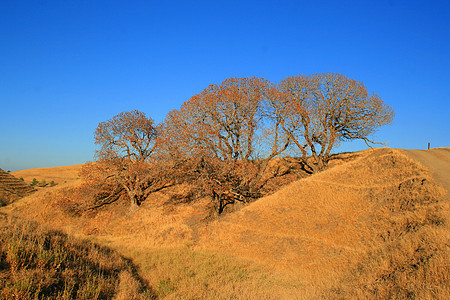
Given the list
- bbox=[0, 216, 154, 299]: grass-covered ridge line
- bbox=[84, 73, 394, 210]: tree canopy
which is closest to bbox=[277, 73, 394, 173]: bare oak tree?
bbox=[84, 73, 394, 210]: tree canopy

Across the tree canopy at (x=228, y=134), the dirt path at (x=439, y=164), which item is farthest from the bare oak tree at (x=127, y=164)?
the dirt path at (x=439, y=164)

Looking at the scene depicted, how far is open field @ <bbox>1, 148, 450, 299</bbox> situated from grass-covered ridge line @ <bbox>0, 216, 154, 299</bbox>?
65.2 inches

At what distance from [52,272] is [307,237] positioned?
1174 cm

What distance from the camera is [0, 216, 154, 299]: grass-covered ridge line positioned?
7.13 metres

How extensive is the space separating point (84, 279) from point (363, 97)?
2717 centimetres

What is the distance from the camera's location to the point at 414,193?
46.3ft

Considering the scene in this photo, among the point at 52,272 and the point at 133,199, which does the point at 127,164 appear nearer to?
the point at 133,199

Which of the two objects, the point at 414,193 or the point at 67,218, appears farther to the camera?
the point at 67,218

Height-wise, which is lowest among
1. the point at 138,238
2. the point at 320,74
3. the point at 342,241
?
the point at 138,238

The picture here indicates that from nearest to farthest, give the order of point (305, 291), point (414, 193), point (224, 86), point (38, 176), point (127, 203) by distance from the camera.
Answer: point (305, 291) < point (414, 193) < point (224, 86) < point (127, 203) < point (38, 176)

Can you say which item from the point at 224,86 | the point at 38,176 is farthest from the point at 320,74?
the point at 38,176

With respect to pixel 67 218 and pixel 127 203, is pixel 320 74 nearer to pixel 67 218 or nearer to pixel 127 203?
pixel 127 203

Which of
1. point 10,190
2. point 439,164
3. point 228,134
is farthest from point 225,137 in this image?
point 10,190

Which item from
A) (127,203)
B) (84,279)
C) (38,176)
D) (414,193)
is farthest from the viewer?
(38,176)
